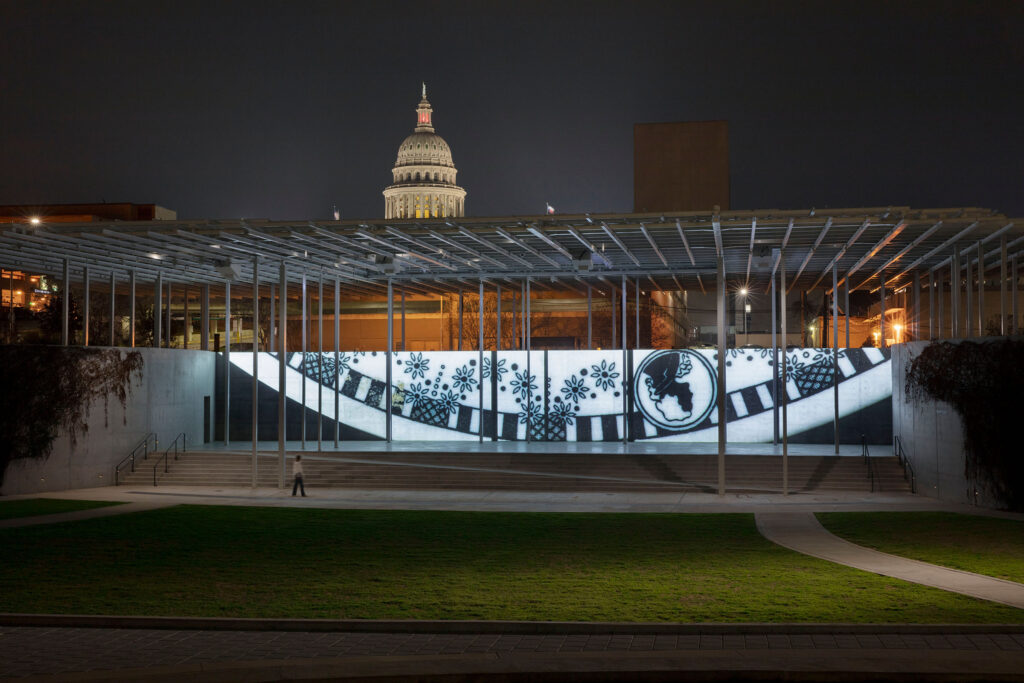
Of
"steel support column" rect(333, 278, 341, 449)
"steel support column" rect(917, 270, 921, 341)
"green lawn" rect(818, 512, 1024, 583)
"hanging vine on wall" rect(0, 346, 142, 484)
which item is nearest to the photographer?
"green lawn" rect(818, 512, 1024, 583)

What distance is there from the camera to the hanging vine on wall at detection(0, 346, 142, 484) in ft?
87.8

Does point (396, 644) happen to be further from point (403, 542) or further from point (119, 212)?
point (119, 212)

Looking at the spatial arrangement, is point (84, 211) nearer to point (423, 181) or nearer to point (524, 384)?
point (423, 181)

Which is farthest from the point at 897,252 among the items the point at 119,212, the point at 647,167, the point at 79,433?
the point at 119,212

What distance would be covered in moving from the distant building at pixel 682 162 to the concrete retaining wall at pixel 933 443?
8.47 meters

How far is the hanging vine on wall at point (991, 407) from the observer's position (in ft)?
70.2

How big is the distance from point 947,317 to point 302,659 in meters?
39.7

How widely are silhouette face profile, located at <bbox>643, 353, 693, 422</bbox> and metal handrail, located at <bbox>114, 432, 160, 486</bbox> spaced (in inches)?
625

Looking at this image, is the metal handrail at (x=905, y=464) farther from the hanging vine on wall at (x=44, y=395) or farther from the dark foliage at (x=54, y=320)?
the dark foliage at (x=54, y=320)

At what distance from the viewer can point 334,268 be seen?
33.1 meters

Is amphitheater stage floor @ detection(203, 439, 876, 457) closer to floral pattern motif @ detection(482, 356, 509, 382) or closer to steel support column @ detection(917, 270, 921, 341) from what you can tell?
floral pattern motif @ detection(482, 356, 509, 382)

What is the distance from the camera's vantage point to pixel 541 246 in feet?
94.2

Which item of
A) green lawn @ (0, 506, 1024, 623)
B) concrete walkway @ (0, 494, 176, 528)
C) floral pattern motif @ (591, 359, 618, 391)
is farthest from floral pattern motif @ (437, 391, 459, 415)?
green lawn @ (0, 506, 1024, 623)

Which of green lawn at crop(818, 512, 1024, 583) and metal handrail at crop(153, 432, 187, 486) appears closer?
green lawn at crop(818, 512, 1024, 583)
